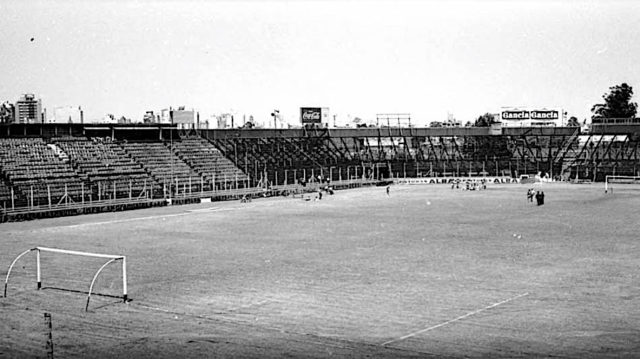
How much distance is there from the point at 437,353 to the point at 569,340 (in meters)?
3.14

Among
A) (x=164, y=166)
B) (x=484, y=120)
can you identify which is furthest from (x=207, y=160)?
(x=484, y=120)

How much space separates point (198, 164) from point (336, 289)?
5530cm

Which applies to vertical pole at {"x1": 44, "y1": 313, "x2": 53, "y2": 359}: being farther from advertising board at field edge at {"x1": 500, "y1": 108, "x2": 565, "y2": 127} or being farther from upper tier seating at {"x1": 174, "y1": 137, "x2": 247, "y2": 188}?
advertising board at field edge at {"x1": 500, "y1": 108, "x2": 565, "y2": 127}

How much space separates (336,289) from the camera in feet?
74.0

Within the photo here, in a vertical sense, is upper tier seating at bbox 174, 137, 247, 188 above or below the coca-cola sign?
below

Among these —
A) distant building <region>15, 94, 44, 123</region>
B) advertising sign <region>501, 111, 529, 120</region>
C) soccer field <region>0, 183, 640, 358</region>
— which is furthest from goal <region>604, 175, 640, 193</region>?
distant building <region>15, 94, 44, 123</region>

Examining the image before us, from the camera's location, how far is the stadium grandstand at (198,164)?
57.5 metres

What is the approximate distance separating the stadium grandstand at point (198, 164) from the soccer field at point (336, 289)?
1205 cm

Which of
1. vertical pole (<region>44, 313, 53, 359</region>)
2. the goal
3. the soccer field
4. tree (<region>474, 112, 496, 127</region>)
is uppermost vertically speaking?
tree (<region>474, 112, 496, 127</region>)

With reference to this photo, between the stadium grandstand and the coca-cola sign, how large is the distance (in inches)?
155

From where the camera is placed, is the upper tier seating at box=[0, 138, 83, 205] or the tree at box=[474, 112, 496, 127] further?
the tree at box=[474, 112, 496, 127]

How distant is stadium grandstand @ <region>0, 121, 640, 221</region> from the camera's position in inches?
2263

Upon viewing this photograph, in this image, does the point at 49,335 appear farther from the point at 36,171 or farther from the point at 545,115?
the point at 545,115

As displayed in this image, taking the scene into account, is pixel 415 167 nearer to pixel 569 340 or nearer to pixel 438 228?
pixel 438 228
